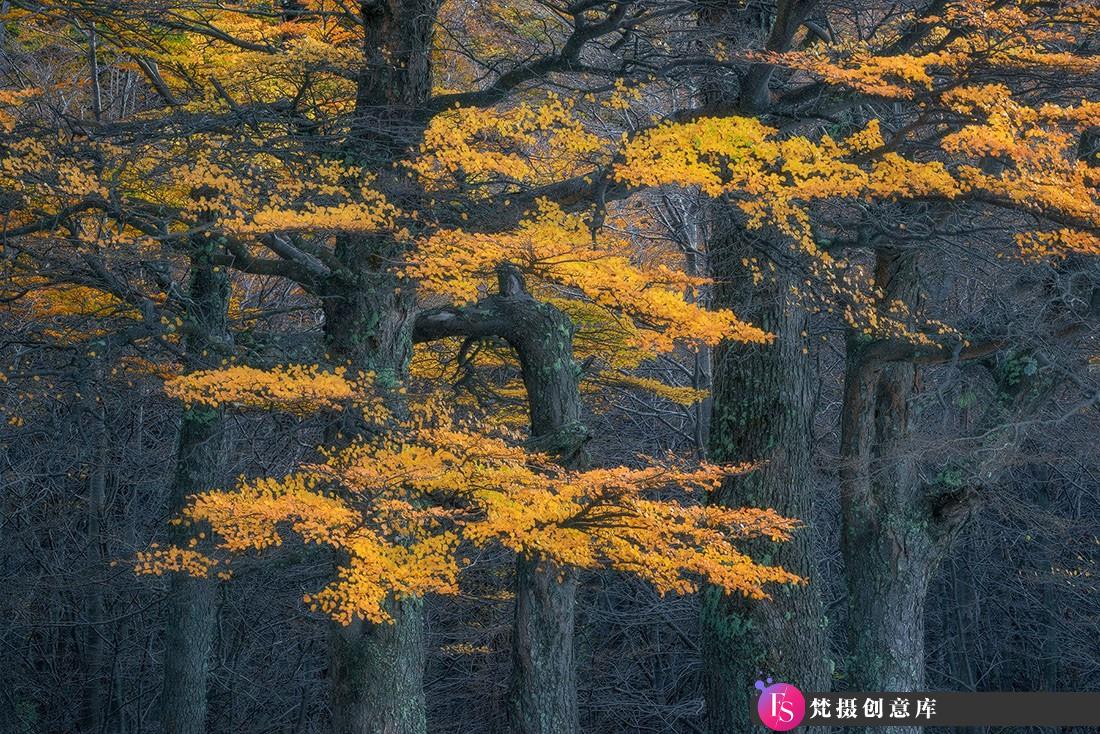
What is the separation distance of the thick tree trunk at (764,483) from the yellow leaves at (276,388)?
282 centimetres

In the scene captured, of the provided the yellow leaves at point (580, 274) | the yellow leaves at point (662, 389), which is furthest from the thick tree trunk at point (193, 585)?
the yellow leaves at point (662, 389)

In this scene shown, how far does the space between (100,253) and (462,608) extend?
29.6 ft

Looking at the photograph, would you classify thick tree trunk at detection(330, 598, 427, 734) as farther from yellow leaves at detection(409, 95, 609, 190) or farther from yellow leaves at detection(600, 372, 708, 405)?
yellow leaves at detection(600, 372, 708, 405)

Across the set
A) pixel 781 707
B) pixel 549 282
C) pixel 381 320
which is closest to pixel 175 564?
pixel 381 320

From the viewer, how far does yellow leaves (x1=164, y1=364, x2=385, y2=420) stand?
826 cm

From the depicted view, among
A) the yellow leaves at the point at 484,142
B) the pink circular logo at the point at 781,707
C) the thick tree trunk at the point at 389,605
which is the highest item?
the yellow leaves at the point at 484,142

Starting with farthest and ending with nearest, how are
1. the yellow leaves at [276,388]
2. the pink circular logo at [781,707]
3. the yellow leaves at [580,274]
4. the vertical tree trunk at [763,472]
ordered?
the vertical tree trunk at [763,472] → the pink circular logo at [781,707] → the yellow leaves at [276,388] → the yellow leaves at [580,274]

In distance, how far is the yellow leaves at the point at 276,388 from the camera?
8.26m

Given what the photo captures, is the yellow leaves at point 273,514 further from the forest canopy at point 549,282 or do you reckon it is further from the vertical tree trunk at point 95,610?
the vertical tree trunk at point 95,610

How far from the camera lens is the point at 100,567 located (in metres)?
14.0

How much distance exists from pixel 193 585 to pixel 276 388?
4523mm

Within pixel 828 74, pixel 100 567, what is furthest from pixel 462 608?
pixel 828 74

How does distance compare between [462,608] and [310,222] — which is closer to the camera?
[310,222]

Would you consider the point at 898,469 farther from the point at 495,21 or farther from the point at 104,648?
the point at 104,648
